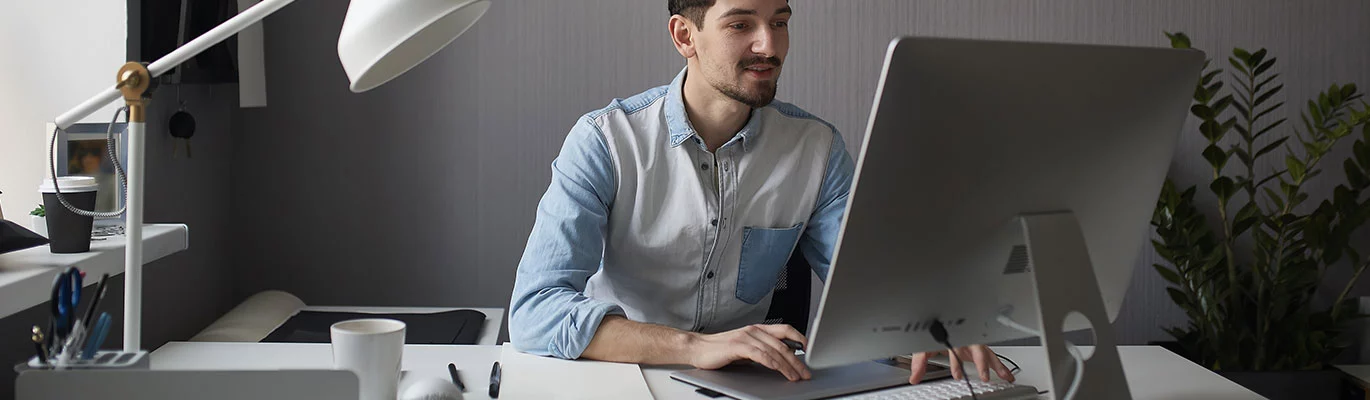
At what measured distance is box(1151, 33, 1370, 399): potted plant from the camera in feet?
8.95

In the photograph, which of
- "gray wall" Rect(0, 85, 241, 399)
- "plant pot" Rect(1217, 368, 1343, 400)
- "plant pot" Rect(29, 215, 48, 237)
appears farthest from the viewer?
"plant pot" Rect(1217, 368, 1343, 400)

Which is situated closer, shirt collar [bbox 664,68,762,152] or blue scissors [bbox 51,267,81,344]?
blue scissors [bbox 51,267,81,344]

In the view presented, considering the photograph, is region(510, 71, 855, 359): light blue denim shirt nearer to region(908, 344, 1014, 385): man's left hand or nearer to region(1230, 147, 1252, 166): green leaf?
region(908, 344, 1014, 385): man's left hand

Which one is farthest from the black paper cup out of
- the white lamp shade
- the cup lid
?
the white lamp shade

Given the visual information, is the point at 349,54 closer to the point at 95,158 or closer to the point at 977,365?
the point at 977,365

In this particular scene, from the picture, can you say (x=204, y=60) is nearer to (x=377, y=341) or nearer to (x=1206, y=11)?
(x=377, y=341)

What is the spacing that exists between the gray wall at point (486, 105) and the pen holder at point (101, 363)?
1.92 metres

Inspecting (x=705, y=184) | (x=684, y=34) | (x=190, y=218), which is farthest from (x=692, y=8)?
(x=190, y=218)

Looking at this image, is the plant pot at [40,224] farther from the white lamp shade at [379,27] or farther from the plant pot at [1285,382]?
the plant pot at [1285,382]

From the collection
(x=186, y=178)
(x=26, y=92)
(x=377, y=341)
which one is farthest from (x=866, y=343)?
(x=186, y=178)

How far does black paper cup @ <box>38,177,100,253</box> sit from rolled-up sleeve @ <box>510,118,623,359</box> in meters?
0.60

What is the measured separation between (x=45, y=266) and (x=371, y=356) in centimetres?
59

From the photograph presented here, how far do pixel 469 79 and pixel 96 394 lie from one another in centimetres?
199

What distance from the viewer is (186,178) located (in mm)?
2391
